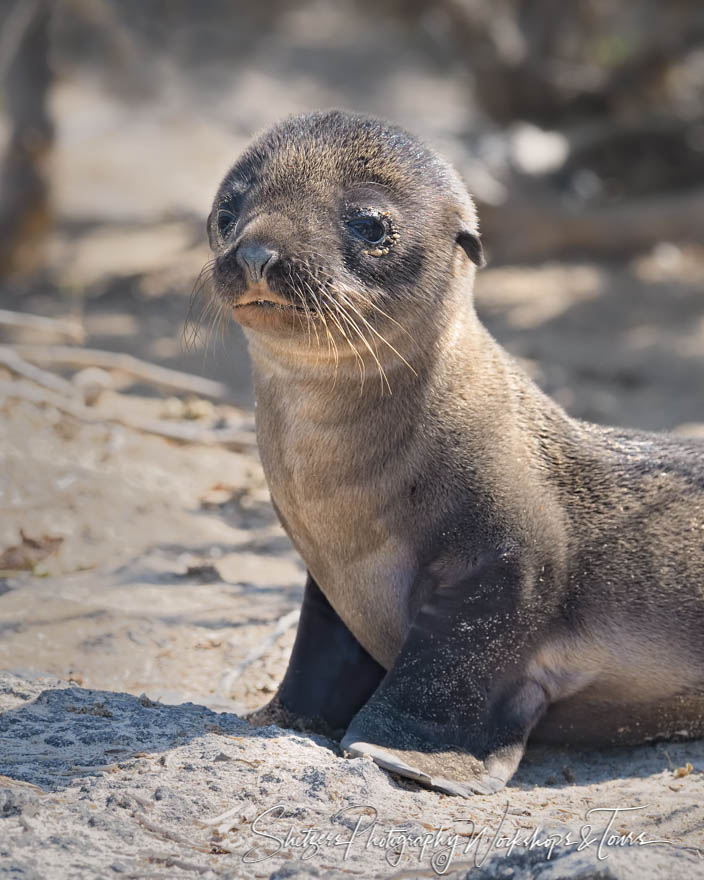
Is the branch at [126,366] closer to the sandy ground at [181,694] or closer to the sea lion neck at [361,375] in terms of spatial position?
the sandy ground at [181,694]

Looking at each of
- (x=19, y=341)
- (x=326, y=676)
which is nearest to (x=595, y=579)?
(x=326, y=676)

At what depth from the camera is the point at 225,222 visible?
4.28m

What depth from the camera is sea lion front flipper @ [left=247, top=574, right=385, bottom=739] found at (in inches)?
176

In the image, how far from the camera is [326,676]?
4.55m

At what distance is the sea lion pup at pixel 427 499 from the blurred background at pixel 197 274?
0.81 meters

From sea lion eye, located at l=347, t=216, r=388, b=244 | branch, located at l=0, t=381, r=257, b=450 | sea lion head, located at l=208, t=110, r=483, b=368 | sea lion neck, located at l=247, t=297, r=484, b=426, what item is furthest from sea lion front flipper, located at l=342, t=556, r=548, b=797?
branch, located at l=0, t=381, r=257, b=450

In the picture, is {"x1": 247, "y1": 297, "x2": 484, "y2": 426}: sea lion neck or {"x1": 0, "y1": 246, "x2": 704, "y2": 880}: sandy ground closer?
{"x1": 0, "y1": 246, "x2": 704, "y2": 880}: sandy ground

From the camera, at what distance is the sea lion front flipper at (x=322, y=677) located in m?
4.48

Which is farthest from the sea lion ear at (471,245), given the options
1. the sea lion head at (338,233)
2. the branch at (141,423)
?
the branch at (141,423)

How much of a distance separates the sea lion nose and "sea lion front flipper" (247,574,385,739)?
4.35 ft

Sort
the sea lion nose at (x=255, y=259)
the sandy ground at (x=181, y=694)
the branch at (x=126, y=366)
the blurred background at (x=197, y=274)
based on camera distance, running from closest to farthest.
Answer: the sandy ground at (x=181, y=694) < the sea lion nose at (x=255, y=259) < the blurred background at (x=197, y=274) < the branch at (x=126, y=366)

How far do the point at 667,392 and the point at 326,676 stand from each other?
17.4ft

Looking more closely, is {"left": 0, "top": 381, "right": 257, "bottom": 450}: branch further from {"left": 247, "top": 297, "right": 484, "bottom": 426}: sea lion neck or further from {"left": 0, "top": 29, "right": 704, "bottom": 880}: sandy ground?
{"left": 247, "top": 297, "right": 484, "bottom": 426}: sea lion neck

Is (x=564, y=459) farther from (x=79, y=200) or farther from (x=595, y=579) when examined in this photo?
(x=79, y=200)
